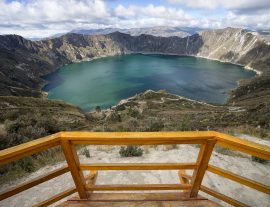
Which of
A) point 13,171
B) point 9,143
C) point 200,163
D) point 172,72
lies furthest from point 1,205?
point 172,72

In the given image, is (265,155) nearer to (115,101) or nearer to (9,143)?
(9,143)

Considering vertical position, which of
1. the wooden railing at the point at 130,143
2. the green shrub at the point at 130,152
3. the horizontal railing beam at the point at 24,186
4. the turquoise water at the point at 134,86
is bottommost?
the turquoise water at the point at 134,86

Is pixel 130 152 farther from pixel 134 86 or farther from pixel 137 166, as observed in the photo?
pixel 134 86

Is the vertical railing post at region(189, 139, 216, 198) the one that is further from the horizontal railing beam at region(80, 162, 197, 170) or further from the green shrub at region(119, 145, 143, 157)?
the green shrub at region(119, 145, 143, 157)

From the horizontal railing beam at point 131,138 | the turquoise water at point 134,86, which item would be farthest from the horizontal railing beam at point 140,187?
the turquoise water at point 134,86

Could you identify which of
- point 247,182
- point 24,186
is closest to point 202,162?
point 247,182

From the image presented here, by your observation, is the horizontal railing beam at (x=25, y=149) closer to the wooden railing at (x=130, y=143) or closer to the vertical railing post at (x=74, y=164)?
the wooden railing at (x=130, y=143)

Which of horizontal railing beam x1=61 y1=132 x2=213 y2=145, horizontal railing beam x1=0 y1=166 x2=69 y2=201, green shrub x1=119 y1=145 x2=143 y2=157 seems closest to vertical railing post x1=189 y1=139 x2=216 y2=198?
horizontal railing beam x1=61 y1=132 x2=213 y2=145
